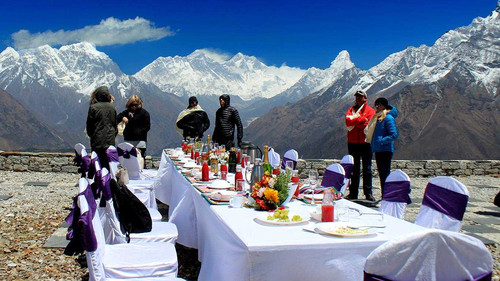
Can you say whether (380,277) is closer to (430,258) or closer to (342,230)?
(430,258)

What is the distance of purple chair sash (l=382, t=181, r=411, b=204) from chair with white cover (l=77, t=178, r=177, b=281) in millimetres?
1617

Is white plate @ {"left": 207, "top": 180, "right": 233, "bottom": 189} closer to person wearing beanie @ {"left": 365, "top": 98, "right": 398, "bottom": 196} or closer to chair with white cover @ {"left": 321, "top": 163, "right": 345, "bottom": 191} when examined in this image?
chair with white cover @ {"left": 321, "top": 163, "right": 345, "bottom": 191}

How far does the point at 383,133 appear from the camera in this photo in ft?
21.4

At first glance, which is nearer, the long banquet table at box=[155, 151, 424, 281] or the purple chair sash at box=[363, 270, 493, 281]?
the purple chair sash at box=[363, 270, 493, 281]

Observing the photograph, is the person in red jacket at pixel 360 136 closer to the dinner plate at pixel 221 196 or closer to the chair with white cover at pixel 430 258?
the dinner plate at pixel 221 196

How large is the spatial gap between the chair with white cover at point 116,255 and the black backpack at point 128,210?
11.2 inches

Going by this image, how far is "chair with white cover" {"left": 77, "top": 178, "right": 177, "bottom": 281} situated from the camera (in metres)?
2.25

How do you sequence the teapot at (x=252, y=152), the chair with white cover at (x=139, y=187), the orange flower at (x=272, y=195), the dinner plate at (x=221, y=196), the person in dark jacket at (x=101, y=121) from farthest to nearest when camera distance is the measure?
1. the person in dark jacket at (x=101, y=121)
2. the chair with white cover at (x=139, y=187)
3. the teapot at (x=252, y=152)
4. the dinner plate at (x=221, y=196)
5. the orange flower at (x=272, y=195)

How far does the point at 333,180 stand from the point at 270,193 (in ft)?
5.02

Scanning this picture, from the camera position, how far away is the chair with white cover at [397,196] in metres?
3.47

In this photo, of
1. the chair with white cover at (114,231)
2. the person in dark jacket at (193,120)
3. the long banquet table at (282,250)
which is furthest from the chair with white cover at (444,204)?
the person in dark jacket at (193,120)

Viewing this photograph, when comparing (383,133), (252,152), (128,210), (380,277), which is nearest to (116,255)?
(128,210)

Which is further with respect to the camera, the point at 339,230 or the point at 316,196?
the point at 316,196

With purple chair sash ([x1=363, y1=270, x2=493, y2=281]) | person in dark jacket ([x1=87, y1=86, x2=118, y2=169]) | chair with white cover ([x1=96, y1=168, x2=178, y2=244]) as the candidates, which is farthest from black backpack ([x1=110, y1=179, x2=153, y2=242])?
person in dark jacket ([x1=87, y1=86, x2=118, y2=169])
